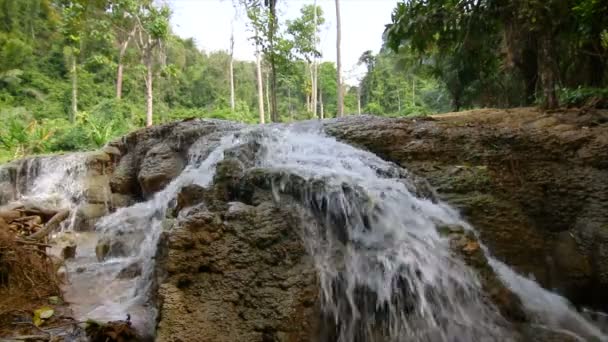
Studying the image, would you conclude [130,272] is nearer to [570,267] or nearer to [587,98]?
[570,267]

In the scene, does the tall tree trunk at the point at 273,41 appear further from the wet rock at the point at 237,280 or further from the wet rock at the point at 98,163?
the wet rock at the point at 237,280

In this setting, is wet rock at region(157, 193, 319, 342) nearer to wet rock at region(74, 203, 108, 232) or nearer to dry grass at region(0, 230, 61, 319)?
dry grass at region(0, 230, 61, 319)

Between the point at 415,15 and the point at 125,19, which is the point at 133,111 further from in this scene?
the point at 415,15

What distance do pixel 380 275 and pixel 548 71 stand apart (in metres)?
4.39

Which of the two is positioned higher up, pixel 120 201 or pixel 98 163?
pixel 98 163

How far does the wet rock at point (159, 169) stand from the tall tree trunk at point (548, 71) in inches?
246

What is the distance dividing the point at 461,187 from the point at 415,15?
120 inches

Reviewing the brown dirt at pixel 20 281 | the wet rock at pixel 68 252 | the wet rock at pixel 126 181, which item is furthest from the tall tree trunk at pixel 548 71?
the wet rock at pixel 126 181

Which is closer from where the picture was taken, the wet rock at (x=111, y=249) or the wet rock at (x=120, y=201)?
the wet rock at (x=111, y=249)

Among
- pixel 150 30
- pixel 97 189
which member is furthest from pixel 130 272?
pixel 150 30

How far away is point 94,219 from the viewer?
8.78 meters

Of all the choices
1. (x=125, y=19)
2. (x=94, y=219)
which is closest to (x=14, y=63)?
(x=125, y=19)

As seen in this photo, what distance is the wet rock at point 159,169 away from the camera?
802 centimetres

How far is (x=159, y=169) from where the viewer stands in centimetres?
806
